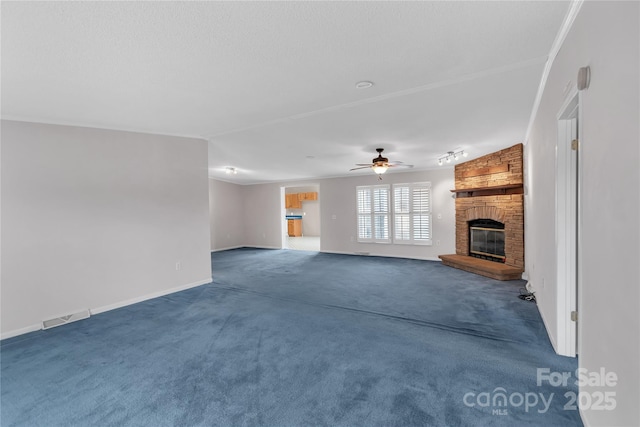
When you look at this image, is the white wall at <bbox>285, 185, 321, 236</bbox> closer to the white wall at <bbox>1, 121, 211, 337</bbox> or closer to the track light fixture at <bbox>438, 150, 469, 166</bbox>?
the track light fixture at <bbox>438, 150, 469, 166</bbox>

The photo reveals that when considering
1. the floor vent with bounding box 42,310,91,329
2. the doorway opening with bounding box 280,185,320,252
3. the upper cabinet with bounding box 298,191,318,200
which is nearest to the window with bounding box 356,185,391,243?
the upper cabinet with bounding box 298,191,318,200

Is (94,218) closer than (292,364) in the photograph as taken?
No

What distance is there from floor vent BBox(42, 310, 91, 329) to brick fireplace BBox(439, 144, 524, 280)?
6.15 m

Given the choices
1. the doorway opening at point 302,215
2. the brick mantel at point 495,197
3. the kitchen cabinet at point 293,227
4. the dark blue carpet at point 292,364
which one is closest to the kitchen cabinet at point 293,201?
the doorway opening at point 302,215

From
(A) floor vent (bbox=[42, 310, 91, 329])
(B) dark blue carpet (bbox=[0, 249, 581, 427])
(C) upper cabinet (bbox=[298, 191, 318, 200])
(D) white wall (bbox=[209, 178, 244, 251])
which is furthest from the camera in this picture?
(C) upper cabinet (bbox=[298, 191, 318, 200])

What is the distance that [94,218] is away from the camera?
371cm

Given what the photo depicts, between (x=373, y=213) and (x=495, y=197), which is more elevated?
(x=495, y=197)

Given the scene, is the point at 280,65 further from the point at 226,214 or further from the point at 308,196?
the point at 308,196

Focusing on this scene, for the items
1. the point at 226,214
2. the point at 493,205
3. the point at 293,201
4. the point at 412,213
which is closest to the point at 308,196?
the point at 293,201

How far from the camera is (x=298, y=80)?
2555mm

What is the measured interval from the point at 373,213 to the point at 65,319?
Result: 6.45 metres

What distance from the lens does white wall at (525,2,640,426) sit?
3.43 ft

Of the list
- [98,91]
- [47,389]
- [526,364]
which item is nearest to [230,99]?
[98,91]

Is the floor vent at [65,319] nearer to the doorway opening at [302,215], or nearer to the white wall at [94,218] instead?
the white wall at [94,218]
